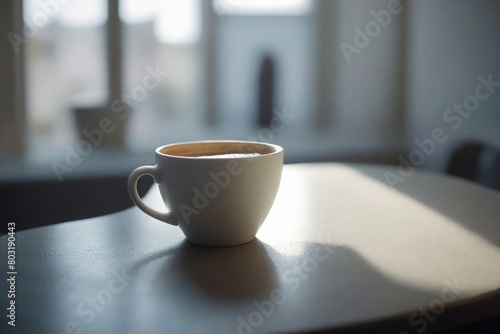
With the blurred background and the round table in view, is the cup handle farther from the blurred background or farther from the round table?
the blurred background

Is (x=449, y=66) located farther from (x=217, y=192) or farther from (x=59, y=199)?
(x=217, y=192)

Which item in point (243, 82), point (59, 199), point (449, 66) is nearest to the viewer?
point (59, 199)

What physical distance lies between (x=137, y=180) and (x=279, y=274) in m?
0.22

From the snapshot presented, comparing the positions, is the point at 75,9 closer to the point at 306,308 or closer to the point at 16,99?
the point at 16,99

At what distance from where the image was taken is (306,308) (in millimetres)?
497

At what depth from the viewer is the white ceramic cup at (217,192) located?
618mm

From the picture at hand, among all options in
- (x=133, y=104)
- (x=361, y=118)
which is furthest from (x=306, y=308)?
(x=361, y=118)

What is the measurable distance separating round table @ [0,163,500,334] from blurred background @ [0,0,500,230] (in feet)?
3.53

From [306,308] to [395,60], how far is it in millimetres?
1872

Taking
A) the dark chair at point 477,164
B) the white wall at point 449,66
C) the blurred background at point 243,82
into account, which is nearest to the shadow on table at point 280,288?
the dark chair at point 477,164

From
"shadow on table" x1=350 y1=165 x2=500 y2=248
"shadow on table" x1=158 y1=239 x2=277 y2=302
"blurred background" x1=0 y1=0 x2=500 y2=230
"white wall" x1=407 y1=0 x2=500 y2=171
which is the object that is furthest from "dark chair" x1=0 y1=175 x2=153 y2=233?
"shadow on table" x1=158 y1=239 x2=277 y2=302

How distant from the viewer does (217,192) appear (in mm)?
622

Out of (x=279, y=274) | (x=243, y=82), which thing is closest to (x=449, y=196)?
(x=279, y=274)

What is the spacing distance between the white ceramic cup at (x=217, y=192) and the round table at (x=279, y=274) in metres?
0.03
